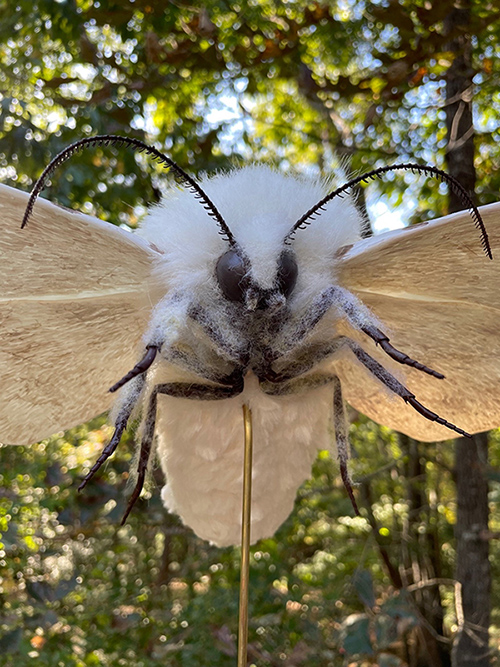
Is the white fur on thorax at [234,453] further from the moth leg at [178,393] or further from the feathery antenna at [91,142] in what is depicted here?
the feathery antenna at [91,142]

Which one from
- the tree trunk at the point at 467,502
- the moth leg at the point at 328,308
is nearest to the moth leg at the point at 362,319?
the moth leg at the point at 328,308

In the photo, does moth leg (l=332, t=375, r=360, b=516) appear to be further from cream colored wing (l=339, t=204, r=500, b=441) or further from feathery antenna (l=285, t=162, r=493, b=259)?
feathery antenna (l=285, t=162, r=493, b=259)

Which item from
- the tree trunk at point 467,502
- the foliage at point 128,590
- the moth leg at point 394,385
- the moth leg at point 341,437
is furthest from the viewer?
the tree trunk at point 467,502

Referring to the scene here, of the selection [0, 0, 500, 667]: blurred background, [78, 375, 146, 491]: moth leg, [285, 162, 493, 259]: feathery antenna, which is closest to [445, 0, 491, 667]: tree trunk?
[0, 0, 500, 667]: blurred background

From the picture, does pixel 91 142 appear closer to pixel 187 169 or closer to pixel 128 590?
pixel 187 169

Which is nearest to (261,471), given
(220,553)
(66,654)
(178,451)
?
(178,451)

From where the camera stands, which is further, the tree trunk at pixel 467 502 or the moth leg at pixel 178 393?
the tree trunk at pixel 467 502
